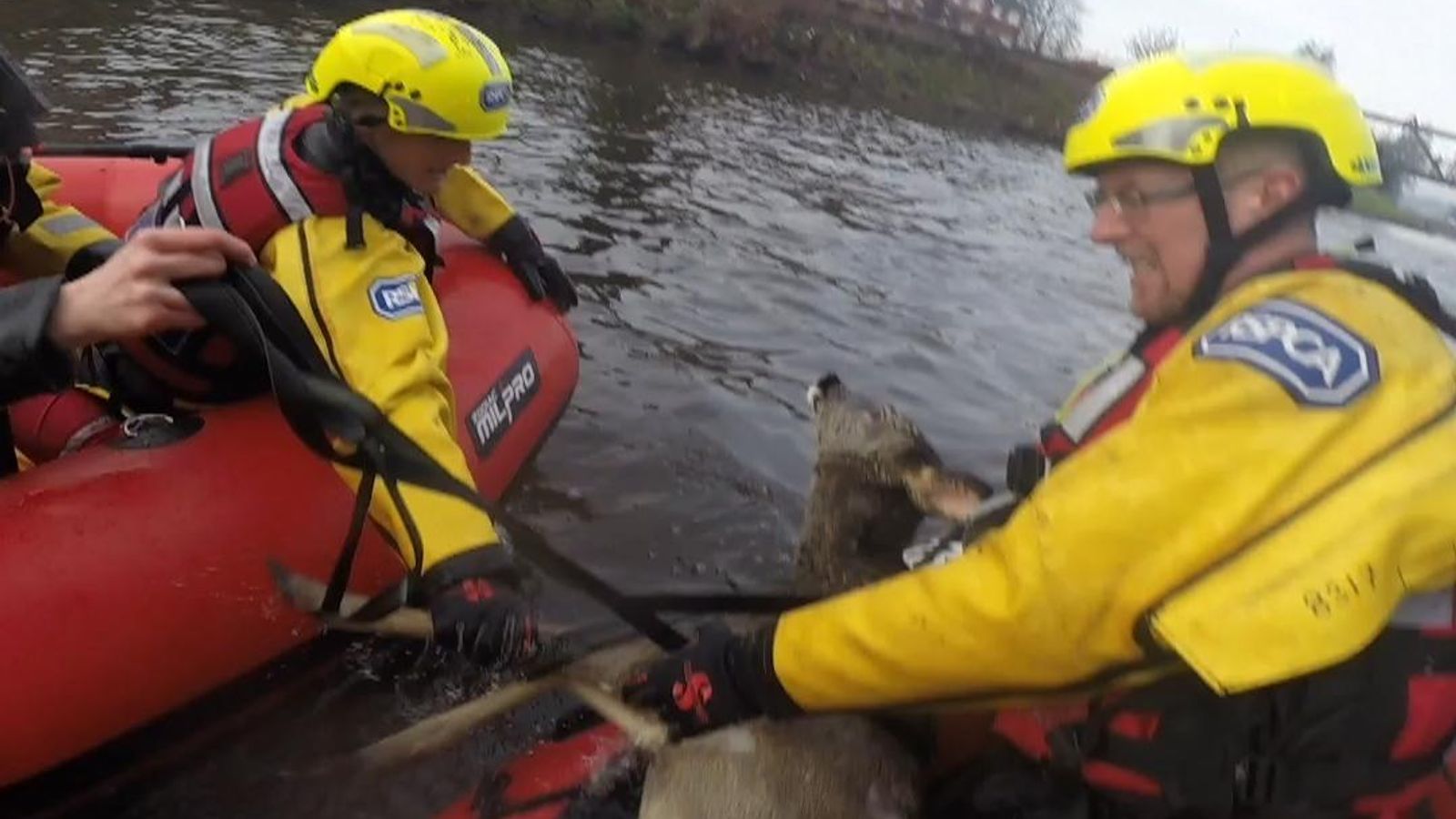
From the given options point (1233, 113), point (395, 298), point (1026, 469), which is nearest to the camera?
point (1233, 113)

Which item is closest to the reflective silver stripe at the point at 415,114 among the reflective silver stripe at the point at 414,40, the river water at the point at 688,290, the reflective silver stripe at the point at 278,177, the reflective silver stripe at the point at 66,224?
the reflective silver stripe at the point at 414,40

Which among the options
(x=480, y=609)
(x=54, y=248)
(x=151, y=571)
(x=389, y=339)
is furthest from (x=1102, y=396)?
(x=54, y=248)

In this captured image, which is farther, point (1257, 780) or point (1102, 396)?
point (1102, 396)

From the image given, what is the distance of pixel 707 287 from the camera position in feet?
29.9

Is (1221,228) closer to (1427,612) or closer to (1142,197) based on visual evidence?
(1142,197)

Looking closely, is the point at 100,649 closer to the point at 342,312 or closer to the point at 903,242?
the point at 342,312

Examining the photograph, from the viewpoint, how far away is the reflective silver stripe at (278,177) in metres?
3.91

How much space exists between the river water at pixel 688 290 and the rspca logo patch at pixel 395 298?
1.37 meters

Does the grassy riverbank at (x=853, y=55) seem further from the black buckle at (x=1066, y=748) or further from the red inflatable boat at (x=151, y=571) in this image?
the black buckle at (x=1066, y=748)

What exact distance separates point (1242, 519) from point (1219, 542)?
0.18 feet

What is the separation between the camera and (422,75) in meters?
4.02

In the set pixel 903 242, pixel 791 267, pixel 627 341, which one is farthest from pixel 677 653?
pixel 903 242

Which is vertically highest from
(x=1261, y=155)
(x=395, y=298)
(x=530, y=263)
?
(x=1261, y=155)

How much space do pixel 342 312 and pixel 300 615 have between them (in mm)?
941
